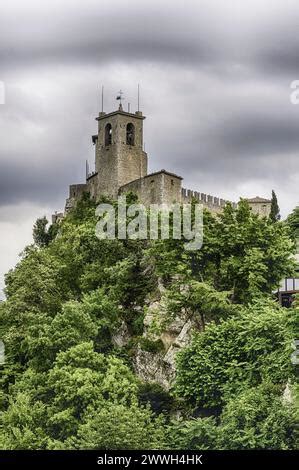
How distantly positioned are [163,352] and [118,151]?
78.1ft

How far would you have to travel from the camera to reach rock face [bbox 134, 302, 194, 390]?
45.1m

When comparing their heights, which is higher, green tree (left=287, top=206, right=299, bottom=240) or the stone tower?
the stone tower

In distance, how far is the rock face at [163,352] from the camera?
148ft

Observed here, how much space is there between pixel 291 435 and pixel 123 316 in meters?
15.7

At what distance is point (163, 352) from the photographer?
4594cm

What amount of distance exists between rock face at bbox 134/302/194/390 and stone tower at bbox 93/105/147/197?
20.0 m

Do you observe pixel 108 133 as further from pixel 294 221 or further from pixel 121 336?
pixel 121 336

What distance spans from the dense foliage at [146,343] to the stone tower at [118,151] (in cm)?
1133

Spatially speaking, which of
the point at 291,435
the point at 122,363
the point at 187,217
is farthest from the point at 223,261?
the point at 291,435

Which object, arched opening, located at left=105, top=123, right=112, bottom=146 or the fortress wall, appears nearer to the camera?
arched opening, located at left=105, top=123, right=112, bottom=146

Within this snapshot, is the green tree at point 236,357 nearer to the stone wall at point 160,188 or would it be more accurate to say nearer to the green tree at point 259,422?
the green tree at point 259,422

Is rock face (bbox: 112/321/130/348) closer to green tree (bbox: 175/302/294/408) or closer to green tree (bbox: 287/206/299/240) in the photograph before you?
green tree (bbox: 175/302/294/408)

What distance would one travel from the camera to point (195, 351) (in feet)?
134

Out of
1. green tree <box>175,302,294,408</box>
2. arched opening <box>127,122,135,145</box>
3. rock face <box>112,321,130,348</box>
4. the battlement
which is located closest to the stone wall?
the battlement
